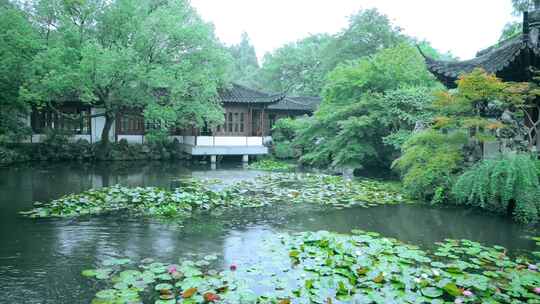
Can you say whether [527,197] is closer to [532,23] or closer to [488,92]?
[488,92]

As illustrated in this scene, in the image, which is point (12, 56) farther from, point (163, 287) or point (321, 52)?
point (321, 52)

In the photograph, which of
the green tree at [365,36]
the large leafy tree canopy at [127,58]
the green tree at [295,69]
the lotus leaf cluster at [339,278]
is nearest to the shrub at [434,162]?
the lotus leaf cluster at [339,278]

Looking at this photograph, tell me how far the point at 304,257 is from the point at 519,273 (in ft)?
7.81

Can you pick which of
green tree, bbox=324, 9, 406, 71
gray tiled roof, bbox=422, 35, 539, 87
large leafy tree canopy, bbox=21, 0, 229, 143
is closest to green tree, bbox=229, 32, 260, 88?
green tree, bbox=324, 9, 406, 71

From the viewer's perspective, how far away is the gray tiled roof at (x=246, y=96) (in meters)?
20.6

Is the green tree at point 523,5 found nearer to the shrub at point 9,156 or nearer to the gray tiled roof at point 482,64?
the gray tiled roof at point 482,64

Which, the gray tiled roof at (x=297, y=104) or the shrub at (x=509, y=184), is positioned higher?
the gray tiled roof at (x=297, y=104)

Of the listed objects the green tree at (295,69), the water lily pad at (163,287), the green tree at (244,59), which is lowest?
the water lily pad at (163,287)

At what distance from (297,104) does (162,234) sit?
64.9ft

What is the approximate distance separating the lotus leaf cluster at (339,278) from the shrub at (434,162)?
3.49 m

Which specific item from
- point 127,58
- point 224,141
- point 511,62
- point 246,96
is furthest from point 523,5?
point 127,58

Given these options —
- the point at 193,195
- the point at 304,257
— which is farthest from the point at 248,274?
the point at 193,195

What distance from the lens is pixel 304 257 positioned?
5.27 m

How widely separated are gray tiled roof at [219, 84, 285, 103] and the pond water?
436 inches
